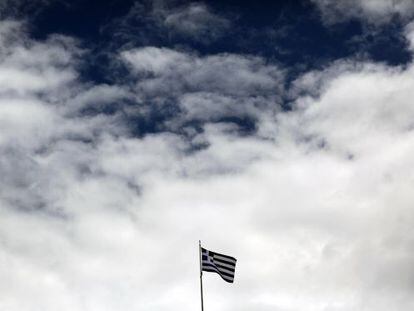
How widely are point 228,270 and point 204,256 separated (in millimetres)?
2054

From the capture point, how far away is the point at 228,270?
99.4 feet

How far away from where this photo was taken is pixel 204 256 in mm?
30328
